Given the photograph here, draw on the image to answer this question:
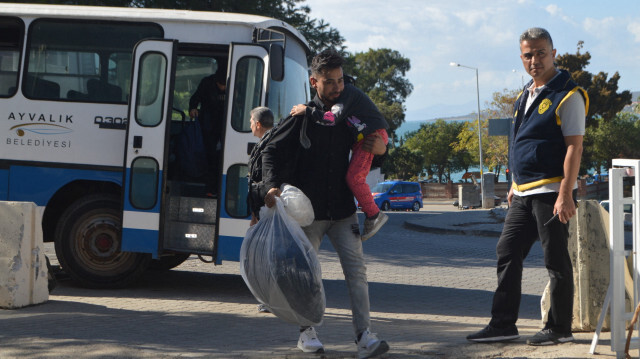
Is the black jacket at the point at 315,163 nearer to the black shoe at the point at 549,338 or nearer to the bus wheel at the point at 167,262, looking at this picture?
the black shoe at the point at 549,338

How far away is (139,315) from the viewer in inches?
283

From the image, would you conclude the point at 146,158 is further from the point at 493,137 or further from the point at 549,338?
the point at 493,137

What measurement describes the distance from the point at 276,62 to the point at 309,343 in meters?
4.21

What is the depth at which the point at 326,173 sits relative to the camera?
526cm

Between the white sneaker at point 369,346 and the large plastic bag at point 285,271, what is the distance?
32 centimetres

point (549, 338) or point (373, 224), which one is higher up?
point (373, 224)

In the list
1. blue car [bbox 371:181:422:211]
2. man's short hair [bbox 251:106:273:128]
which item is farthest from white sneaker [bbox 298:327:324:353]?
blue car [bbox 371:181:422:211]

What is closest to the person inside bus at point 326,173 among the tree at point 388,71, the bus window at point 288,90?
the bus window at point 288,90

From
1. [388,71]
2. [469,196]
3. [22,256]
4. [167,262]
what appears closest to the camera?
[22,256]

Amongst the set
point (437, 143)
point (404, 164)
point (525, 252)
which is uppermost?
point (437, 143)

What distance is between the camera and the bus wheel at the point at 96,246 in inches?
360

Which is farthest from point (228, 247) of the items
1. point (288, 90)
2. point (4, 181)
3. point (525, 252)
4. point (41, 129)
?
point (525, 252)

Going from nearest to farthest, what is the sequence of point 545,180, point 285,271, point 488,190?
point 285,271, point 545,180, point 488,190

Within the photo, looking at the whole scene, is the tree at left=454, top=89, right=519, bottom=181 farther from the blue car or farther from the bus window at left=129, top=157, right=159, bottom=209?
the bus window at left=129, top=157, right=159, bottom=209
